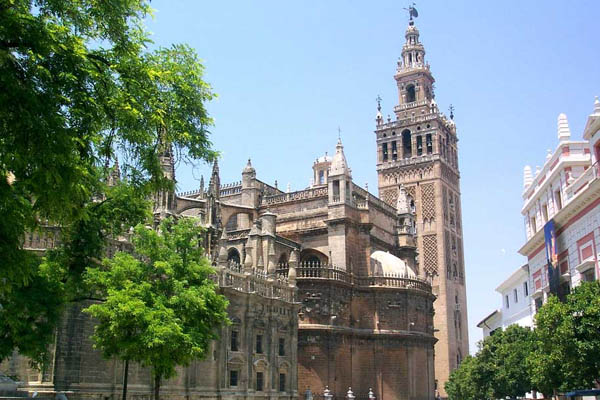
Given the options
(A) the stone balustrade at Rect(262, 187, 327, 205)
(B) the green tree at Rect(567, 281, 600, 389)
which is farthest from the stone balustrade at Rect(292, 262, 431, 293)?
(B) the green tree at Rect(567, 281, 600, 389)

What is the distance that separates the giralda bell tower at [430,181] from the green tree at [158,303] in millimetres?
46388

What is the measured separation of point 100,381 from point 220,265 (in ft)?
32.4

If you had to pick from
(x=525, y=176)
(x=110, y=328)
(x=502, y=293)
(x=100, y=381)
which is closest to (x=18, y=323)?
(x=110, y=328)

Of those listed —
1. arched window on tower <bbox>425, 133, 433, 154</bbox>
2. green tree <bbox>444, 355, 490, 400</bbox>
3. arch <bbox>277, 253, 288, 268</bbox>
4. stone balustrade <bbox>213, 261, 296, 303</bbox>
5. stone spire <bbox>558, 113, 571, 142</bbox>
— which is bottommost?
green tree <bbox>444, 355, 490, 400</bbox>

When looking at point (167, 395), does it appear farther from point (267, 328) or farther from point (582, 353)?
point (582, 353)

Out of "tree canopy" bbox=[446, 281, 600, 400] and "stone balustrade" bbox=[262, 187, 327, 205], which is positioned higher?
"stone balustrade" bbox=[262, 187, 327, 205]

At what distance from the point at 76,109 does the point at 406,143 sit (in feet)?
215

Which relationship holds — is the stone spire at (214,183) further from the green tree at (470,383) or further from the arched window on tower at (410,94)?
the arched window on tower at (410,94)

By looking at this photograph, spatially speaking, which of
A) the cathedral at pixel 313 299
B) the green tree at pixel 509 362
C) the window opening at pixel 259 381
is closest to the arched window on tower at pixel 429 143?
the cathedral at pixel 313 299

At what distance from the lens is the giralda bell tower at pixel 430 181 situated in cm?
6769

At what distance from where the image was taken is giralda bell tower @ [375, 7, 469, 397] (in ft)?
222

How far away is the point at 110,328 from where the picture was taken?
21.7 meters

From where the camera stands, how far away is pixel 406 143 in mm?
74812

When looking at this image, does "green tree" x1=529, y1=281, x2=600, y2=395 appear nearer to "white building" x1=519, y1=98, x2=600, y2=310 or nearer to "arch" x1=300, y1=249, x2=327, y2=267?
"white building" x1=519, y1=98, x2=600, y2=310
